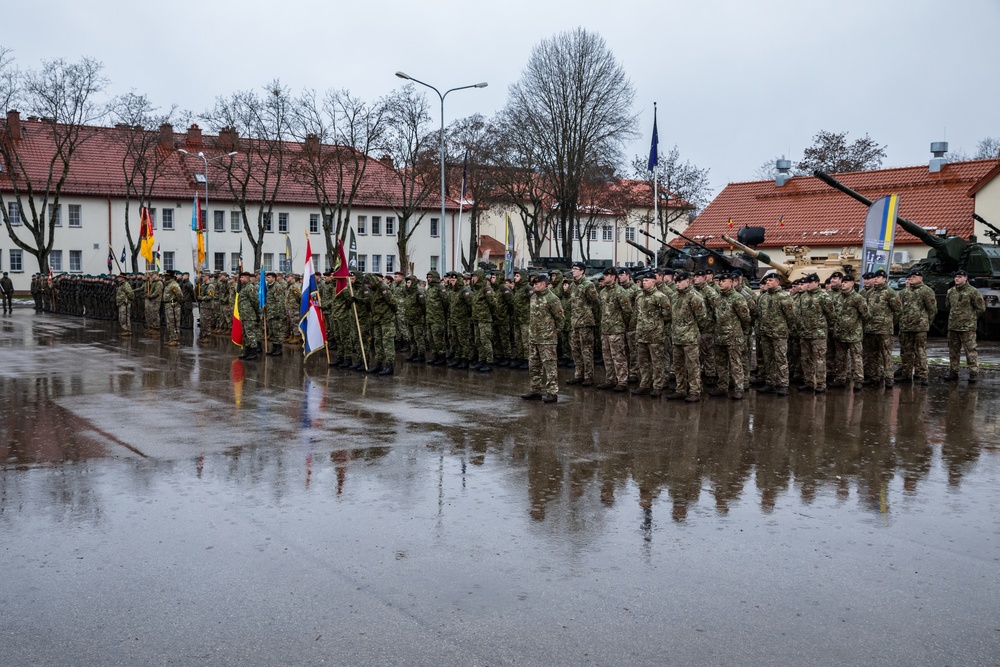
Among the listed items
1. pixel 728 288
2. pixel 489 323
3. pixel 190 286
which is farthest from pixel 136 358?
pixel 728 288

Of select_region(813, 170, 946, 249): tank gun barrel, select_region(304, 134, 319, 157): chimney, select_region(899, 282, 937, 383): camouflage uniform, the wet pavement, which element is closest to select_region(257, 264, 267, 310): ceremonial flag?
the wet pavement

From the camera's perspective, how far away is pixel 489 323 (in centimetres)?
1752

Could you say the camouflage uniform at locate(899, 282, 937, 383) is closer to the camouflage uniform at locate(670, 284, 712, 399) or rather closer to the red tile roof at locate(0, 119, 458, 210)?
the camouflage uniform at locate(670, 284, 712, 399)

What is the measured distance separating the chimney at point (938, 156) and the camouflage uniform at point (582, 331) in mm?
33531

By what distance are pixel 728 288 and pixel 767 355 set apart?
143 centimetres

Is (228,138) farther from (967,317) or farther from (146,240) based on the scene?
(967,317)

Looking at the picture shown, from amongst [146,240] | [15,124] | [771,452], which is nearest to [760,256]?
[771,452]

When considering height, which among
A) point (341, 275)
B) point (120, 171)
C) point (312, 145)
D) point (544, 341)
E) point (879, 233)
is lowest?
point (544, 341)

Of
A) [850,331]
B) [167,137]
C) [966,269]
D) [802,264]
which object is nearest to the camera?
[850,331]

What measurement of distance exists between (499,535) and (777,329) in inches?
347

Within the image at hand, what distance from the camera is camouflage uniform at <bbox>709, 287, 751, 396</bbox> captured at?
1399cm

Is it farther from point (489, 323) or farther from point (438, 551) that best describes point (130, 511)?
point (489, 323)

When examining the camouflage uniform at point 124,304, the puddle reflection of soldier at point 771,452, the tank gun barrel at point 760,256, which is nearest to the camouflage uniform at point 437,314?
the puddle reflection of soldier at point 771,452

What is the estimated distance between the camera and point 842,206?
44.1 metres
